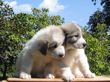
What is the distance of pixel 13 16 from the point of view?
5070 millimetres

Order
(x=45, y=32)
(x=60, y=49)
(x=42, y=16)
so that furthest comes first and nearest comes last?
(x=42, y=16) < (x=45, y=32) < (x=60, y=49)

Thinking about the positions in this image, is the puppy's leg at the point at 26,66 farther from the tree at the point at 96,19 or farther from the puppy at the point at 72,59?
the tree at the point at 96,19

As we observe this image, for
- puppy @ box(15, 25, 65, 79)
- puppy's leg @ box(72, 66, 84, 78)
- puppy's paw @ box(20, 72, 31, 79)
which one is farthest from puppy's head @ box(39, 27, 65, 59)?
puppy's leg @ box(72, 66, 84, 78)

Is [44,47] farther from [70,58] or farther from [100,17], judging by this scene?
[100,17]

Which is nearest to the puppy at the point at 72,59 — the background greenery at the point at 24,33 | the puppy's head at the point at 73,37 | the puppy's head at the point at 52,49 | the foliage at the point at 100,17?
the puppy's head at the point at 73,37

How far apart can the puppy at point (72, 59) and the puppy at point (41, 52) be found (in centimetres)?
8

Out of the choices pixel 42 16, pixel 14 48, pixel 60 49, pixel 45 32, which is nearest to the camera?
pixel 60 49

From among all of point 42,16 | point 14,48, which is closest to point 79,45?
point 42,16

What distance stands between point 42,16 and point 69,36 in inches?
100

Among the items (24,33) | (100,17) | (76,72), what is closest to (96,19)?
(100,17)

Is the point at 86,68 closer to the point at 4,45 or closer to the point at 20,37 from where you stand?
the point at 20,37

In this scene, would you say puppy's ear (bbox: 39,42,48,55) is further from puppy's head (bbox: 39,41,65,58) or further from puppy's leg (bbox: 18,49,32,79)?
puppy's leg (bbox: 18,49,32,79)

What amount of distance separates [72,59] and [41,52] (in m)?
0.35

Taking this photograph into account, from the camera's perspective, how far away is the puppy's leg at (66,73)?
1961 mm
